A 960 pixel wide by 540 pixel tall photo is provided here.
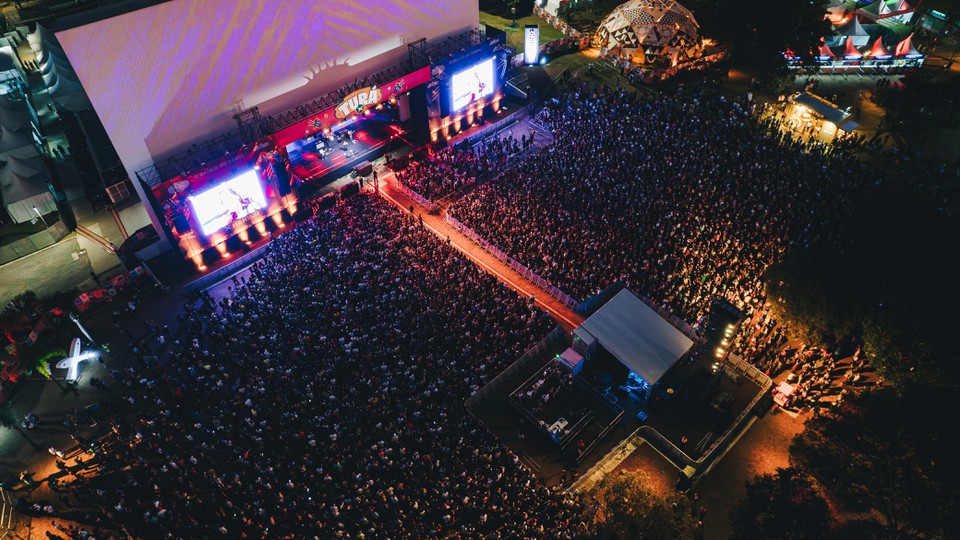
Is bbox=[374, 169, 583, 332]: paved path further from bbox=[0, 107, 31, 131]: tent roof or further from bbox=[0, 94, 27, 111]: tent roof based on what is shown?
bbox=[0, 94, 27, 111]: tent roof

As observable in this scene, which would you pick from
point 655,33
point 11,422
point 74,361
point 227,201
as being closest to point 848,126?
point 655,33

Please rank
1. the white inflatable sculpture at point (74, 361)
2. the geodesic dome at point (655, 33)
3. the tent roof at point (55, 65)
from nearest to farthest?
the white inflatable sculpture at point (74, 361), the tent roof at point (55, 65), the geodesic dome at point (655, 33)

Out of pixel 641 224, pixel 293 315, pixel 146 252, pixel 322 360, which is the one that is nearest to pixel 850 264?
pixel 641 224

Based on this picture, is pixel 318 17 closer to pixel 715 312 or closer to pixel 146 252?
pixel 146 252

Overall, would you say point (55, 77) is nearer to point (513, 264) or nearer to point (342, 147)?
point (342, 147)

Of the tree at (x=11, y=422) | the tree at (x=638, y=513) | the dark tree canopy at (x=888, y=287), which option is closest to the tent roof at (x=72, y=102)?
the tree at (x=11, y=422)

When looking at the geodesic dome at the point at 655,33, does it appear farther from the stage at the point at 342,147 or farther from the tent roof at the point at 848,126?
the stage at the point at 342,147

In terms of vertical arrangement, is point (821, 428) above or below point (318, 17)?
below
